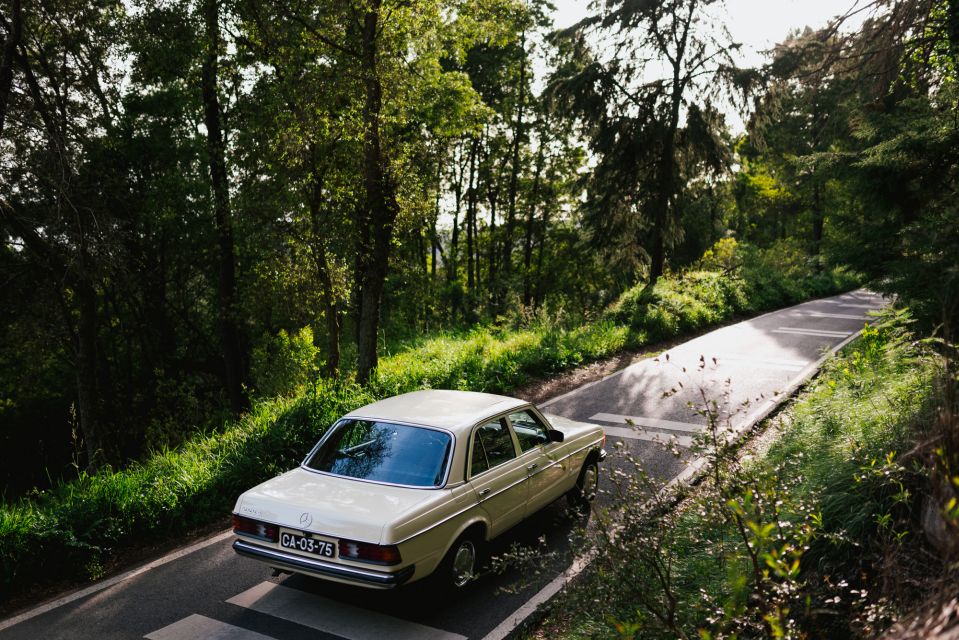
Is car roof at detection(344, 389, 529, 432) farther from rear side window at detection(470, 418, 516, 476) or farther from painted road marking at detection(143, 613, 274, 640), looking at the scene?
painted road marking at detection(143, 613, 274, 640)

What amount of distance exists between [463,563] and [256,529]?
1798 millimetres

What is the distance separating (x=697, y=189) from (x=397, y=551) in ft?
74.5

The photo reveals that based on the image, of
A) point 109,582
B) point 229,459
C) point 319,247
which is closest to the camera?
point 109,582

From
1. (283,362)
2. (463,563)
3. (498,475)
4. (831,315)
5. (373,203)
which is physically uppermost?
(373,203)

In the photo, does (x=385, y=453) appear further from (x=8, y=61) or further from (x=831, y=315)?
(x=831, y=315)

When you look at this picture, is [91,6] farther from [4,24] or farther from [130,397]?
[130,397]

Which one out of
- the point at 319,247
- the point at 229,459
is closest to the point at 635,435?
the point at 229,459

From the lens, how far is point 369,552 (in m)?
4.93

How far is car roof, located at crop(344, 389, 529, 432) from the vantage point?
20.2ft

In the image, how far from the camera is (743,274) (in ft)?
88.3

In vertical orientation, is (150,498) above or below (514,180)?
below

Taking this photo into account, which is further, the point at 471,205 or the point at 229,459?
the point at 471,205

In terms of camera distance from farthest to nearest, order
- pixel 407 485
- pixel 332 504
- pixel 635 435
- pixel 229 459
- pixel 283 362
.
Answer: pixel 283 362 < pixel 635 435 < pixel 229 459 < pixel 407 485 < pixel 332 504

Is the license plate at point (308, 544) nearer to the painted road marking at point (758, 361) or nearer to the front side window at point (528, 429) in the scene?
the front side window at point (528, 429)
